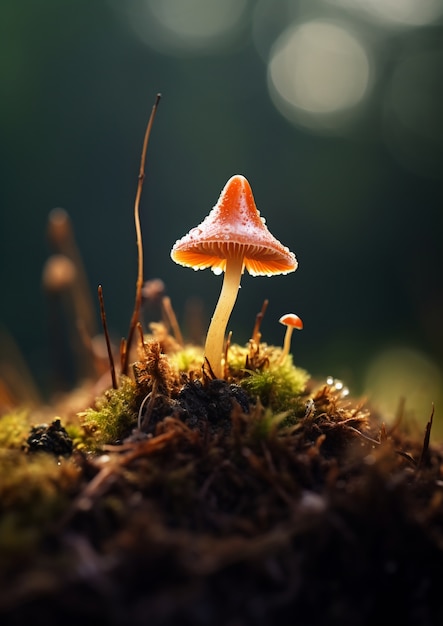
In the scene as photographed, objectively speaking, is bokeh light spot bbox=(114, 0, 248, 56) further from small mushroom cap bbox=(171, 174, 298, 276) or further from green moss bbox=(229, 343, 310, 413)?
green moss bbox=(229, 343, 310, 413)

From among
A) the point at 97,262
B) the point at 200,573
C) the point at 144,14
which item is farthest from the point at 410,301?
the point at 144,14

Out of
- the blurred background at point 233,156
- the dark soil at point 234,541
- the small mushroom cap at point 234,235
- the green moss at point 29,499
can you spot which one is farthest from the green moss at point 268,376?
the blurred background at point 233,156

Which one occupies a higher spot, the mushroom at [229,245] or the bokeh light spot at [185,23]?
the bokeh light spot at [185,23]

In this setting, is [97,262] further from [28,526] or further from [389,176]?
[28,526]

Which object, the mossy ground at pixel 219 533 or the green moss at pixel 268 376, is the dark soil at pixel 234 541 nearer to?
the mossy ground at pixel 219 533

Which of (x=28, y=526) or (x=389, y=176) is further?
(x=389, y=176)

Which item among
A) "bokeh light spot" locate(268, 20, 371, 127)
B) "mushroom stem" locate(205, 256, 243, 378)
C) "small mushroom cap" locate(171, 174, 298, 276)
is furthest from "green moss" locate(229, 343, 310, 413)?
"bokeh light spot" locate(268, 20, 371, 127)
